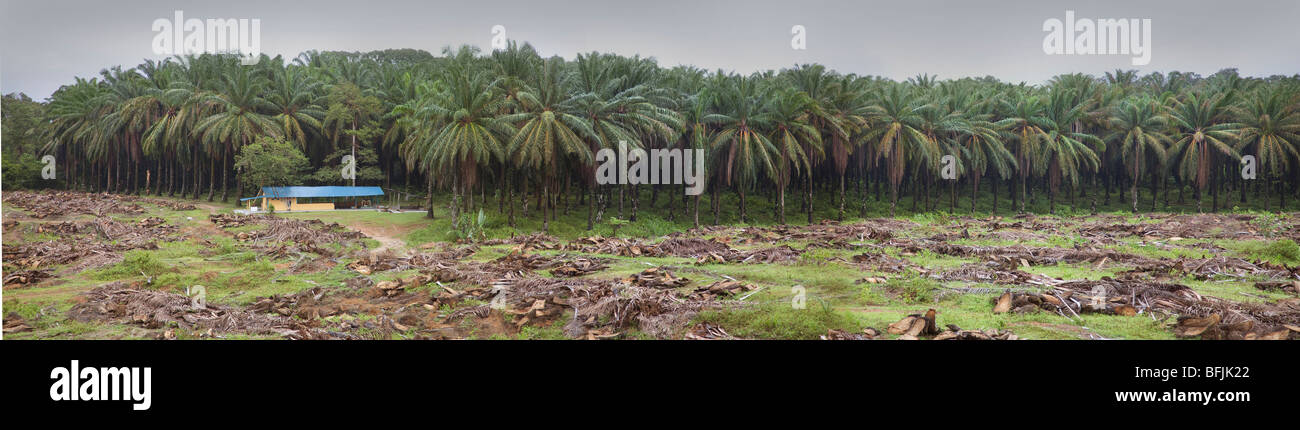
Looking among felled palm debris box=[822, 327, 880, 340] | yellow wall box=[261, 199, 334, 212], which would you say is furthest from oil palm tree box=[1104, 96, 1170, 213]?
yellow wall box=[261, 199, 334, 212]

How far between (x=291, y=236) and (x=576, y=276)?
1469cm

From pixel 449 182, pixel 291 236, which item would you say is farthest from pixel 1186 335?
pixel 449 182

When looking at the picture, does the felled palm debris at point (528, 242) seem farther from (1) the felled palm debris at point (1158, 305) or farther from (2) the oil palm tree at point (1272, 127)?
(2) the oil palm tree at point (1272, 127)

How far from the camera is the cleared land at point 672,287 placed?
33.1ft

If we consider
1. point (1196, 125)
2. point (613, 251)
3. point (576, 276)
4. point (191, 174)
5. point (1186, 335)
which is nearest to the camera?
point (1186, 335)

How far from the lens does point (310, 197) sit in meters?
42.7

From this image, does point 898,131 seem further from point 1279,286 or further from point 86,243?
point 86,243

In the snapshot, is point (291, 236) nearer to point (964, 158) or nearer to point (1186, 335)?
point (1186, 335)

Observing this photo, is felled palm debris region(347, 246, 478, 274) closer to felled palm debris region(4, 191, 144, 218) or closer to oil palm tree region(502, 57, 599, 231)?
oil palm tree region(502, 57, 599, 231)

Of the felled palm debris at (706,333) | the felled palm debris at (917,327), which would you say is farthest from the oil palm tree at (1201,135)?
the felled palm debris at (706,333)

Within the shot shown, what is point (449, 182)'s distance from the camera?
3541 cm

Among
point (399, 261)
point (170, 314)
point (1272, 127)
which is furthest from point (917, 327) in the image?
point (1272, 127)

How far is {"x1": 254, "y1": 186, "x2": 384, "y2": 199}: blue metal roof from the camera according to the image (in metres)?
41.8
